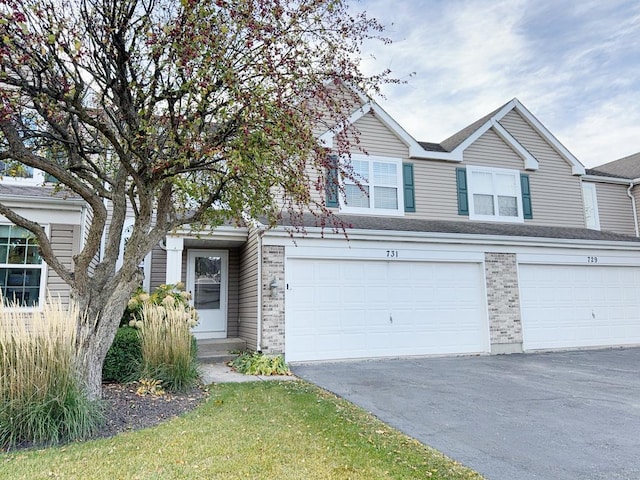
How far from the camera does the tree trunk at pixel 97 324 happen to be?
16.0 feet

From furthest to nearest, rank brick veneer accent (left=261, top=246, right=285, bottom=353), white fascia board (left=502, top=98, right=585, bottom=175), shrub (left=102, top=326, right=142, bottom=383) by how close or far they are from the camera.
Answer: white fascia board (left=502, top=98, right=585, bottom=175) < brick veneer accent (left=261, top=246, right=285, bottom=353) < shrub (left=102, top=326, right=142, bottom=383)

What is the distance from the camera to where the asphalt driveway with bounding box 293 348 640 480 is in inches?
146

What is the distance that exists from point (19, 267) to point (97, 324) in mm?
4599

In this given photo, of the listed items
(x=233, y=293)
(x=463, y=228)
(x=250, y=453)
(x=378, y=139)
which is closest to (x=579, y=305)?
(x=463, y=228)

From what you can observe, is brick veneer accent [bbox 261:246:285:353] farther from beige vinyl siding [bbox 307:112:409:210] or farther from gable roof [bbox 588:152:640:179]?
gable roof [bbox 588:152:640:179]

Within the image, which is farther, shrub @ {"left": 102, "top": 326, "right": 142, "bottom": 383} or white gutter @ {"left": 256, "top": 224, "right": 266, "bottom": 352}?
white gutter @ {"left": 256, "top": 224, "right": 266, "bottom": 352}

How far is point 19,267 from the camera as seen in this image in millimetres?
8453

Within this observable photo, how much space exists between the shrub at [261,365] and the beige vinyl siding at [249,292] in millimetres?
568

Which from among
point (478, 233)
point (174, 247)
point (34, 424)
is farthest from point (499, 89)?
point (34, 424)

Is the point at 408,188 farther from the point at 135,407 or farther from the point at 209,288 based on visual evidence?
the point at 135,407

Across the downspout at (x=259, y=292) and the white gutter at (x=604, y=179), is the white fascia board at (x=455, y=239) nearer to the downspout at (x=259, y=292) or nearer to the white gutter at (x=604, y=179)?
the downspout at (x=259, y=292)

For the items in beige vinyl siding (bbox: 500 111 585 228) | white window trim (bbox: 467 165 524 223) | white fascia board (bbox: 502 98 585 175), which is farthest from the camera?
white fascia board (bbox: 502 98 585 175)

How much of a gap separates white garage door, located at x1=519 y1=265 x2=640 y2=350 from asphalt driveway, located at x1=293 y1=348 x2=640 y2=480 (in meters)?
1.30

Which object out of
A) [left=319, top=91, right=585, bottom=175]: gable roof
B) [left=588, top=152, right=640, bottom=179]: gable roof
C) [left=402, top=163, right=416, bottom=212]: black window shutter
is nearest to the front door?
[left=319, top=91, right=585, bottom=175]: gable roof
